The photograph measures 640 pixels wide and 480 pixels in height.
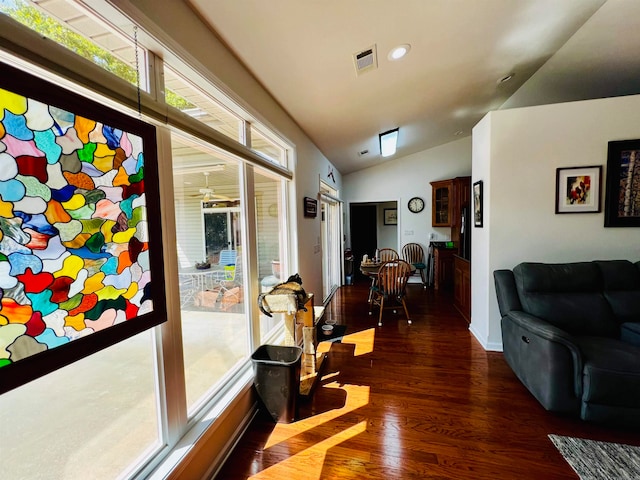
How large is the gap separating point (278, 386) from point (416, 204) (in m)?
5.37

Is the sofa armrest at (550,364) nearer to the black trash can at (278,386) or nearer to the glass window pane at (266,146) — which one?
the black trash can at (278,386)

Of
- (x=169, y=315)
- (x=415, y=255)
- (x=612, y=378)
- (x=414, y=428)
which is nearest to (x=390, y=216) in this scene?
(x=415, y=255)

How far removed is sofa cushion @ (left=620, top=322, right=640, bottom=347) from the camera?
2092 mm

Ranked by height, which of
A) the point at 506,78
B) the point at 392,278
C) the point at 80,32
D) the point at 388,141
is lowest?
the point at 392,278

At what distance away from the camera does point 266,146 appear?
262 cm

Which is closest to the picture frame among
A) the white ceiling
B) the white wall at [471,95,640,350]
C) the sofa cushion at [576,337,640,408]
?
the white wall at [471,95,640,350]

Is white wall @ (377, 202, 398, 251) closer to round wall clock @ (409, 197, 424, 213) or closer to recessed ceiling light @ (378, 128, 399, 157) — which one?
round wall clock @ (409, 197, 424, 213)

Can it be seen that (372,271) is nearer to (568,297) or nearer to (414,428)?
(568,297)

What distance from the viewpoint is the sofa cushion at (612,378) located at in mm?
1706

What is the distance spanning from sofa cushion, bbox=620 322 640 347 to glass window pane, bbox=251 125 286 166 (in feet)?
10.6

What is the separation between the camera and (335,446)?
1.74 meters

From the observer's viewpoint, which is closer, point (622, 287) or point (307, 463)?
point (307, 463)

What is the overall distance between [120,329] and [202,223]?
2.74 feet

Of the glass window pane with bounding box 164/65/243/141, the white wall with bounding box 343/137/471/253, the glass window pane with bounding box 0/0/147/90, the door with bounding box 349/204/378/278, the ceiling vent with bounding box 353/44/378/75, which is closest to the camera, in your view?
the glass window pane with bounding box 0/0/147/90
